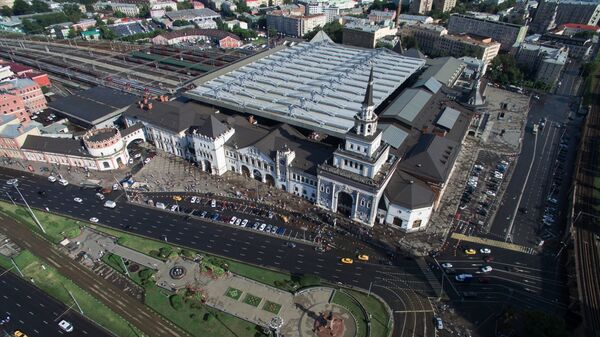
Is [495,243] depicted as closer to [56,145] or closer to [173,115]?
[173,115]

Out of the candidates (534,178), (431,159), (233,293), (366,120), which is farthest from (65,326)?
(534,178)

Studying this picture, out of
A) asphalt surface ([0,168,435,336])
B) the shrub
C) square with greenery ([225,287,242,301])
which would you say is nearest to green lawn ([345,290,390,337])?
asphalt surface ([0,168,435,336])

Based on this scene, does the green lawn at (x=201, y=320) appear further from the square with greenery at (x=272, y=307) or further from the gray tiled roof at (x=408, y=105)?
the gray tiled roof at (x=408, y=105)

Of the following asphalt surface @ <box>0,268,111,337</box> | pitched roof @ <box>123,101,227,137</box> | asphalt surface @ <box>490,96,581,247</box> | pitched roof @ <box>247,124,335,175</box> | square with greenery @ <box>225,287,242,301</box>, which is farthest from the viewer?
pitched roof @ <box>123,101,227,137</box>

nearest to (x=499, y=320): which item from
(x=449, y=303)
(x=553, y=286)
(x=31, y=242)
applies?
(x=449, y=303)

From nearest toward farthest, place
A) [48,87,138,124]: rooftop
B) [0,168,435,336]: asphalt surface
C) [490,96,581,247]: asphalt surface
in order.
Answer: [0,168,435,336]: asphalt surface, [490,96,581,247]: asphalt surface, [48,87,138,124]: rooftop

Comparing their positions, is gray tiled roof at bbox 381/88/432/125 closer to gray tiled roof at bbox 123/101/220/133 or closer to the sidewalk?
gray tiled roof at bbox 123/101/220/133

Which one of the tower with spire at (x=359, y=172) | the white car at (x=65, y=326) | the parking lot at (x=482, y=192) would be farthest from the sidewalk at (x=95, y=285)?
the parking lot at (x=482, y=192)

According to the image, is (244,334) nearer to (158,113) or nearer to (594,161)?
(158,113)
